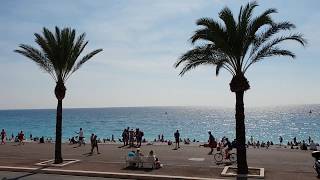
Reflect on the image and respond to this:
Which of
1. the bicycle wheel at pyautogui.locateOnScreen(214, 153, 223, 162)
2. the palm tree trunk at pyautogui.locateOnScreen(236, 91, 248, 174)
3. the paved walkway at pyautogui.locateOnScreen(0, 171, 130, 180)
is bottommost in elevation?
the paved walkway at pyautogui.locateOnScreen(0, 171, 130, 180)

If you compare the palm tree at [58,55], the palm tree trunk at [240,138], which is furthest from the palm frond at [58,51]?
the palm tree trunk at [240,138]

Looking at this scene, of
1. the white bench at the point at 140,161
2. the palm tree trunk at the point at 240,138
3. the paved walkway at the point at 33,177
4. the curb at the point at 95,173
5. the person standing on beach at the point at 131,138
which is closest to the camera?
the curb at the point at 95,173

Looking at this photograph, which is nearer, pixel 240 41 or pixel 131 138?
pixel 240 41

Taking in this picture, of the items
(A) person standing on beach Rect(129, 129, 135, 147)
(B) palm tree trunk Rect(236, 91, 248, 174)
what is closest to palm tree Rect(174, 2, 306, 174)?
(B) palm tree trunk Rect(236, 91, 248, 174)

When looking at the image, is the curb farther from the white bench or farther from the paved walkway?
the white bench

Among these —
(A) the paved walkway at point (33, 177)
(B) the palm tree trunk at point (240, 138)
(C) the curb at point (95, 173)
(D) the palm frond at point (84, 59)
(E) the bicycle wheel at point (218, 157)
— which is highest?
(D) the palm frond at point (84, 59)

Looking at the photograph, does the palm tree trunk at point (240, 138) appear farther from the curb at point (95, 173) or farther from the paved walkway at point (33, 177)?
the paved walkway at point (33, 177)

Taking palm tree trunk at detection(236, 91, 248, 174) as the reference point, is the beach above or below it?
below

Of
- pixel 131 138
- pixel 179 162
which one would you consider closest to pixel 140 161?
pixel 179 162

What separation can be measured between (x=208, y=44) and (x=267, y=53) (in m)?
2.65

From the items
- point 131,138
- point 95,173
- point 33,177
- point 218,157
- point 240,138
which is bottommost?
point 33,177

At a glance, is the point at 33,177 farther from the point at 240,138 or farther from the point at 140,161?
the point at 240,138

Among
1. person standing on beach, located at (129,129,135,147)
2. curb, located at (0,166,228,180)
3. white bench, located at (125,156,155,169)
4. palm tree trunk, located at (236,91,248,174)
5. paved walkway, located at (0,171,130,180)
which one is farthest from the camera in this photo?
person standing on beach, located at (129,129,135,147)

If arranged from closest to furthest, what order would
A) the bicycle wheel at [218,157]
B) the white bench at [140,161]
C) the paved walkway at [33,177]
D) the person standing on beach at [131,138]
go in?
1. the paved walkway at [33,177]
2. the white bench at [140,161]
3. the bicycle wheel at [218,157]
4. the person standing on beach at [131,138]
